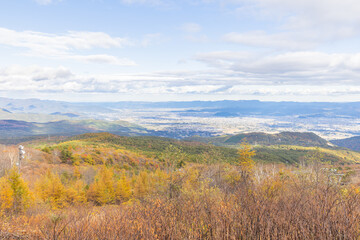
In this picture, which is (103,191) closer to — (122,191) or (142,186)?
(122,191)

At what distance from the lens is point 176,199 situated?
13750mm

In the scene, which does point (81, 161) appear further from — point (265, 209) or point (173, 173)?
point (265, 209)

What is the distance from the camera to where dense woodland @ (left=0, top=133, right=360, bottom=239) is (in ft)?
23.5

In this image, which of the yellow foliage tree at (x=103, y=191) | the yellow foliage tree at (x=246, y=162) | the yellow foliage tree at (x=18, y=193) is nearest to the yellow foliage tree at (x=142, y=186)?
the yellow foliage tree at (x=103, y=191)

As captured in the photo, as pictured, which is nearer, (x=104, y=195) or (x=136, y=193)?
(x=104, y=195)

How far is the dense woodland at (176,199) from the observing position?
7168 millimetres

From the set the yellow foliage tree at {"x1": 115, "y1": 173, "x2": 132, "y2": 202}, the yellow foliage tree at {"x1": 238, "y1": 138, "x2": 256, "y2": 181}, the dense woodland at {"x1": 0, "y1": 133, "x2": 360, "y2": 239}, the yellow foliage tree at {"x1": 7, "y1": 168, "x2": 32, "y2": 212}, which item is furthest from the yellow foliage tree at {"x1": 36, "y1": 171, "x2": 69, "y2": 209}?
the yellow foliage tree at {"x1": 238, "y1": 138, "x2": 256, "y2": 181}

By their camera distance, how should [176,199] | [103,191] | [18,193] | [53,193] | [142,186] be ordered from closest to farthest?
[176,199]
[18,193]
[53,193]
[103,191]
[142,186]

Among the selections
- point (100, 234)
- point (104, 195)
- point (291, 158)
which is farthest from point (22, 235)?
point (291, 158)

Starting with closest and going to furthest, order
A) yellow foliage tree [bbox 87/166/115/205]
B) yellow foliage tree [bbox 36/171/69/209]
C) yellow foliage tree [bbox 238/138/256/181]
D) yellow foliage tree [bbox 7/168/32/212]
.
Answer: yellow foliage tree [bbox 7/168/32/212]
yellow foliage tree [bbox 36/171/69/209]
yellow foliage tree [bbox 238/138/256/181]
yellow foliage tree [bbox 87/166/115/205]

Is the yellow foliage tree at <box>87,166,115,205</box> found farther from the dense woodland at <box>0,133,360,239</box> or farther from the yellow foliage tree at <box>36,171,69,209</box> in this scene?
the yellow foliage tree at <box>36,171,69,209</box>

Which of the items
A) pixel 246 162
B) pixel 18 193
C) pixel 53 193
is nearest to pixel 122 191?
pixel 53 193

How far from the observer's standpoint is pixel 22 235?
27.8 ft

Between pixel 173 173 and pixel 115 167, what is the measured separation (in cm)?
5476
